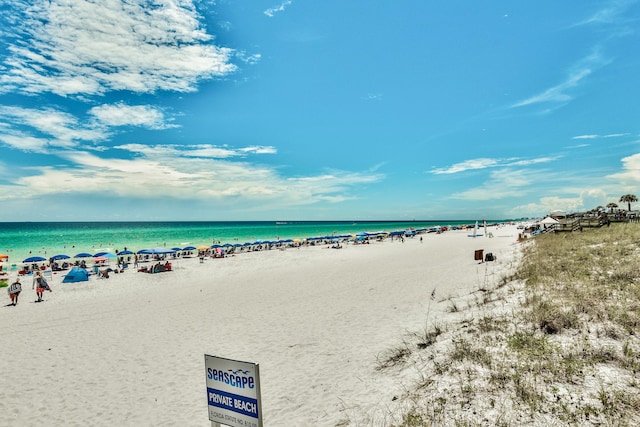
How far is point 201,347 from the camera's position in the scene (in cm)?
1013

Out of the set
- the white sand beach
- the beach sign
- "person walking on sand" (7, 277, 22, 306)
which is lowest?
the white sand beach

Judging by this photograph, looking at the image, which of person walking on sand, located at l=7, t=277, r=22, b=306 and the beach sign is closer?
the beach sign

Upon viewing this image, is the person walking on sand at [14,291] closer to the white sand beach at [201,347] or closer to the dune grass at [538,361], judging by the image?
the white sand beach at [201,347]

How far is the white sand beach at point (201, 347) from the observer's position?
672 centimetres

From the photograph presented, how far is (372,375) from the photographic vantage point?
7.36m

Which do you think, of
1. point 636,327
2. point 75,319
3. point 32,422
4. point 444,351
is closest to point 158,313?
point 75,319

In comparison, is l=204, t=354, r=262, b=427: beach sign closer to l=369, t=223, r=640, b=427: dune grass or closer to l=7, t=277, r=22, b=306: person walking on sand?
l=369, t=223, r=640, b=427: dune grass

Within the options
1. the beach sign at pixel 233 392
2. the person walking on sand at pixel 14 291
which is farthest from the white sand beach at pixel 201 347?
the beach sign at pixel 233 392

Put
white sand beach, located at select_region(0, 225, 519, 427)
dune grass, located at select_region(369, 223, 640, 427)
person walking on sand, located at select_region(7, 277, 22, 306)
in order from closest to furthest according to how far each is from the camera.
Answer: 1. dune grass, located at select_region(369, 223, 640, 427)
2. white sand beach, located at select_region(0, 225, 519, 427)
3. person walking on sand, located at select_region(7, 277, 22, 306)

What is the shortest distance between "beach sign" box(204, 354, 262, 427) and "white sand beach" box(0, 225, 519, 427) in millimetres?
3196

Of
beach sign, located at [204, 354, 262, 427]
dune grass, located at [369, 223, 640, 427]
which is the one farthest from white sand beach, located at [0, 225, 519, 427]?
beach sign, located at [204, 354, 262, 427]

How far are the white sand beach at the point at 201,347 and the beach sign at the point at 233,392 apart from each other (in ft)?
10.5

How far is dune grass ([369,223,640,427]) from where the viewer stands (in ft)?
15.0

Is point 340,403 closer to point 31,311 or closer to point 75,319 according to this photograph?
point 75,319
